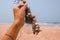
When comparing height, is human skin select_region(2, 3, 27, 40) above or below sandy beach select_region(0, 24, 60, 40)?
above

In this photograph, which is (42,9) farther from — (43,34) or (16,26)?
(16,26)

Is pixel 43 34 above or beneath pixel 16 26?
beneath

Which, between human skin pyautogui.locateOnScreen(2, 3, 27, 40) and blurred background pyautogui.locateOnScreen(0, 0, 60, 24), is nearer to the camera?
human skin pyautogui.locateOnScreen(2, 3, 27, 40)

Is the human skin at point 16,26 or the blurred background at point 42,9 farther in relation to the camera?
the blurred background at point 42,9

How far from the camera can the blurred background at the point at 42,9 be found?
1.28 meters

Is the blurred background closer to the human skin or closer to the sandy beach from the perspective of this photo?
the sandy beach

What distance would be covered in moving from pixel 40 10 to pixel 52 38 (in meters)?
0.31

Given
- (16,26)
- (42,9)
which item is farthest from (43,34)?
(16,26)

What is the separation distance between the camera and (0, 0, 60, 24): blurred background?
4.19ft

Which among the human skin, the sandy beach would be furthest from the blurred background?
the human skin

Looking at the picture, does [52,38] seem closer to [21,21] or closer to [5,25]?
[5,25]

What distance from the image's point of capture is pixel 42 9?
1.30m

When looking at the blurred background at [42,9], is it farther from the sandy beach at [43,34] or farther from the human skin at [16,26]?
the human skin at [16,26]

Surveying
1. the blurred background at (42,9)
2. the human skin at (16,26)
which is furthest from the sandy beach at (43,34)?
the human skin at (16,26)
